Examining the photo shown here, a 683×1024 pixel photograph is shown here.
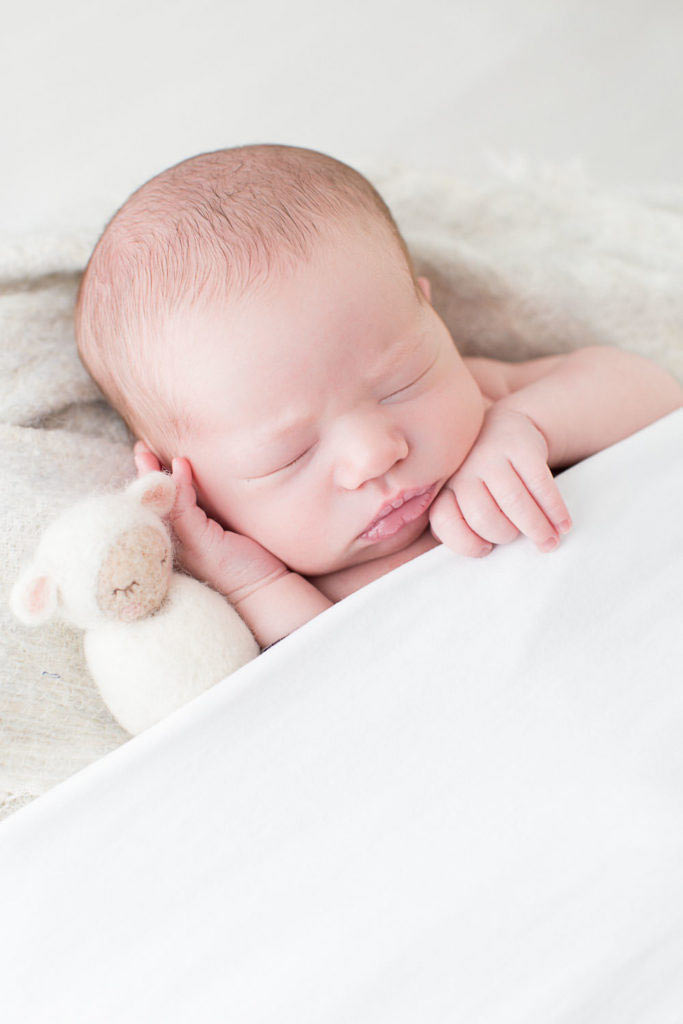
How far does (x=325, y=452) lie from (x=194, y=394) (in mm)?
147

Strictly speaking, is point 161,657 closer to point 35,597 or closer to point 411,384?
point 35,597

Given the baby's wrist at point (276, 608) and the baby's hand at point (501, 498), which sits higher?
the baby's hand at point (501, 498)

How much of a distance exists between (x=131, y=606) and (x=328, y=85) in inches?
47.8

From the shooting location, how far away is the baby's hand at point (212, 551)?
3.10 ft

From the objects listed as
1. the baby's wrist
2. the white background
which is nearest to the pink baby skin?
the baby's wrist

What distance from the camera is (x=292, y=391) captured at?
88 centimetres

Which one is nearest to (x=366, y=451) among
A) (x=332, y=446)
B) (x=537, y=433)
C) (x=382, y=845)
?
(x=332, y=446)

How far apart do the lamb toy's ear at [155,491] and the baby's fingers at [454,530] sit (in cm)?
28

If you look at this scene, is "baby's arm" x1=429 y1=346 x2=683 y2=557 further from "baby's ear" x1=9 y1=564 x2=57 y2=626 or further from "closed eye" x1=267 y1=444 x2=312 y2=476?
"baby's ear" x1=9 y1=564 x2=57 y2=626

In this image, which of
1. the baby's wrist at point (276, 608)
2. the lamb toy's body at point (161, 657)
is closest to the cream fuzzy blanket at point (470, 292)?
the lamb toy's body at point (161, 657)

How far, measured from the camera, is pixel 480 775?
0.78 meters

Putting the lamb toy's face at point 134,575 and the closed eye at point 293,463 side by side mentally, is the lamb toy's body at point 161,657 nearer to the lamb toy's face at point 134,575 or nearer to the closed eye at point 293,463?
the lamb toy's face at point 134,575

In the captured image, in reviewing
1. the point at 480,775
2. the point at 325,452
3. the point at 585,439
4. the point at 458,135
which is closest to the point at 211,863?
the point at 480,775

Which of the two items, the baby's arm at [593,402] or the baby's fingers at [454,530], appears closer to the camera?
the baby's fingers at [454,530]
